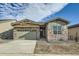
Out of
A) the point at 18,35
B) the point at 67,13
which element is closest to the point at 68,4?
the point at 67,13

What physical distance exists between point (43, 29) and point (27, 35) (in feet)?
1.05

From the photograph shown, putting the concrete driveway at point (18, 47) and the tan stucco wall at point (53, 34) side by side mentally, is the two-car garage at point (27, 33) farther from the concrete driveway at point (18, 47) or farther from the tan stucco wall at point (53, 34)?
the tan stucco wall at point (53, 34)

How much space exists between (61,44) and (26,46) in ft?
2.10

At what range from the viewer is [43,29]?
5.23 metres

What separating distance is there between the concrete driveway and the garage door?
74mm

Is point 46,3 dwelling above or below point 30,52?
above

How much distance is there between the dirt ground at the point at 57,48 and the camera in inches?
206

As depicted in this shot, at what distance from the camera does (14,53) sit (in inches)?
205

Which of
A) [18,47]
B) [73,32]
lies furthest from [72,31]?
[18,47]

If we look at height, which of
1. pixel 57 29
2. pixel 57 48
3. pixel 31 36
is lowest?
pixel 57 48

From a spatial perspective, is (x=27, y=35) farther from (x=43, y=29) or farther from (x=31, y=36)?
(x=43, y=29)

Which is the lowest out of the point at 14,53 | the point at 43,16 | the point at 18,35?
the point at 14,53

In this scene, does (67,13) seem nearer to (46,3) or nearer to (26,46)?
(46,3)

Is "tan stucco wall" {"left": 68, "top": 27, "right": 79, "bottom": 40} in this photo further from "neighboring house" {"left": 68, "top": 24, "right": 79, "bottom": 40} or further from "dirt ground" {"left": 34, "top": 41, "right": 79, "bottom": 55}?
"dirt ground" {"left": 34, "top": 41, "right": 79, "bottom": 55}
